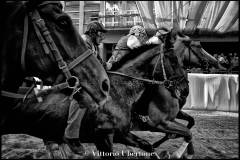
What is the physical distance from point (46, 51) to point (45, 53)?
0.08 ft

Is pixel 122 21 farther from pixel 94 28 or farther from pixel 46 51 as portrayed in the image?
pixel 46 51

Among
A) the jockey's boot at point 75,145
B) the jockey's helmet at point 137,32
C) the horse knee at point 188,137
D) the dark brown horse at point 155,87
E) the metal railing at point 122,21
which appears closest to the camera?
the jockey's boot at point 75,145

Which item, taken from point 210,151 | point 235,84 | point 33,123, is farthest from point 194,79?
point 33,123

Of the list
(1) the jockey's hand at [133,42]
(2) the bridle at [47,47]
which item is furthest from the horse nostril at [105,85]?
(1) the jockey's hand at [133,42]

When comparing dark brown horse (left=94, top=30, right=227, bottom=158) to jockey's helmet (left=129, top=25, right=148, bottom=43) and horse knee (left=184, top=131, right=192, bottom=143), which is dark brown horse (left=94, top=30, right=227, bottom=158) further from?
jockey's helmet (left=129, top=25, right=148, bottom=43)

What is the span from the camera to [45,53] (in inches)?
74.4

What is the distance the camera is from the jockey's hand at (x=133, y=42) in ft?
14.6

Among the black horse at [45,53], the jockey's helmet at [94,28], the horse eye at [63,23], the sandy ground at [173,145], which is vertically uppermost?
the jockey's helmet at [94,28]

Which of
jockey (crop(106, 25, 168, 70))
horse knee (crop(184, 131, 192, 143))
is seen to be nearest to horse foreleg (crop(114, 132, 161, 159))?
horse knee (crop(184, 131, 192, 143))

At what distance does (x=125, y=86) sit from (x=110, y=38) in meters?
15.0

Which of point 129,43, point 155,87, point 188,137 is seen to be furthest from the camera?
point 129,43

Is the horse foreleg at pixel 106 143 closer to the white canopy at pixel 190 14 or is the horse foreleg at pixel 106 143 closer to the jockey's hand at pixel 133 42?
the jockey's hand at pixel 133 42

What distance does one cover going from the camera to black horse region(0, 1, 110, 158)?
72.9 inches

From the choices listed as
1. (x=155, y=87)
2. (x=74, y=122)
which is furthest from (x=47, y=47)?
(x=155, y=87)
